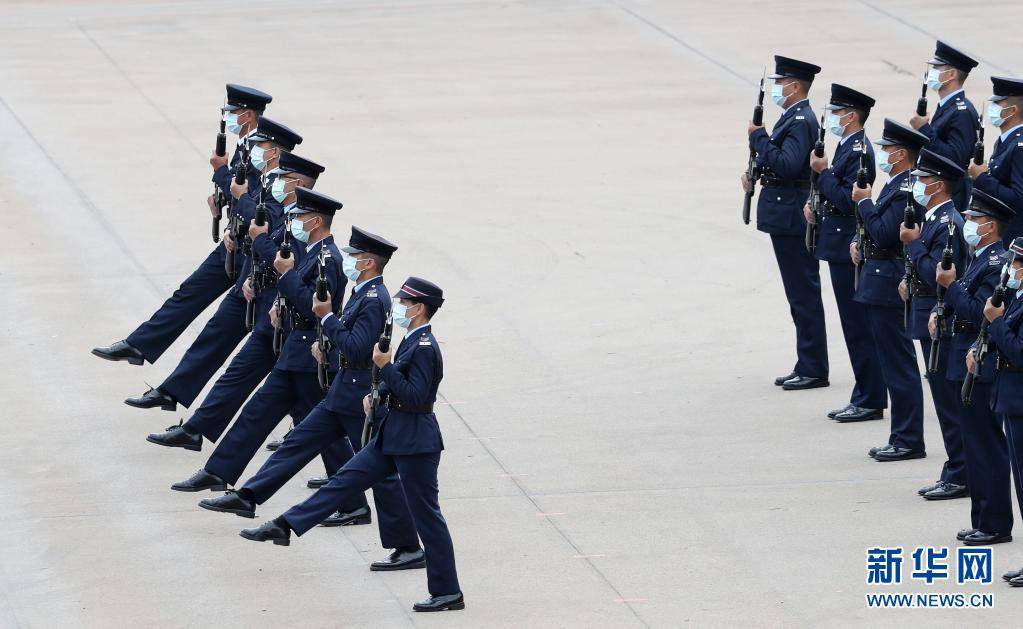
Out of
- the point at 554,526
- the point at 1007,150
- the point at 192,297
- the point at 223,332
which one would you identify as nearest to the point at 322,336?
the point at 554,526

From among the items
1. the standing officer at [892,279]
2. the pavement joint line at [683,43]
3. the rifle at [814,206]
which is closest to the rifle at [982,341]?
the standing officer at [892,279]

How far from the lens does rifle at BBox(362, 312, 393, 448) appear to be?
344 inches

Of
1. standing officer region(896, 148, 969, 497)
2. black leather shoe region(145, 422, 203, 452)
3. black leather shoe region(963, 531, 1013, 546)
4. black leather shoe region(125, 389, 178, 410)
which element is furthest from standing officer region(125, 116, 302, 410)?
black leather shoe region(963, 531, 1013, 546)

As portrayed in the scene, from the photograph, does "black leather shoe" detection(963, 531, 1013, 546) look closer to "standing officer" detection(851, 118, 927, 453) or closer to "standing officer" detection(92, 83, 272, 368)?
"standing officer" detection(851, 118, 927, 453)

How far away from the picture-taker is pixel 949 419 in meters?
9.91

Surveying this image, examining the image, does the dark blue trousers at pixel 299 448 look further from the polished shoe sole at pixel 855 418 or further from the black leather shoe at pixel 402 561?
the polished shoe sole at pixel 855 418

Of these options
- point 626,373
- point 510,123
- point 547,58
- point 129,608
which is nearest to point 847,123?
point 626,373

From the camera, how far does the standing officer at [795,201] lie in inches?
465

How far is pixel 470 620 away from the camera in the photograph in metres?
8.58

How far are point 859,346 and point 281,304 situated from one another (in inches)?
137

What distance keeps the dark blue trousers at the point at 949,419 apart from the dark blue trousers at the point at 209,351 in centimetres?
396

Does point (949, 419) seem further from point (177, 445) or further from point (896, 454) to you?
point (177, 445)

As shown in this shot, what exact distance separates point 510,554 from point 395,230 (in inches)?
232

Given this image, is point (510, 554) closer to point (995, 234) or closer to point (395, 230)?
point (995, 234)
